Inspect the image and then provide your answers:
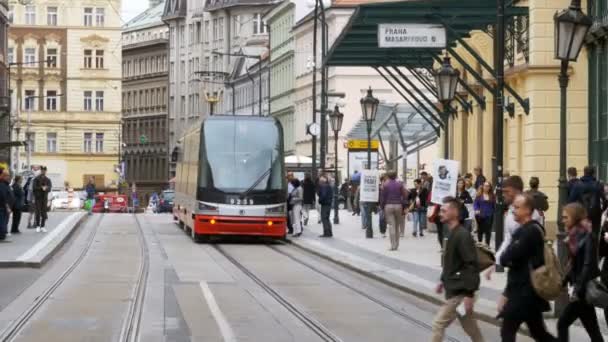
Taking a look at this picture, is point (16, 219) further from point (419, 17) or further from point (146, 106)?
point (146, 106)

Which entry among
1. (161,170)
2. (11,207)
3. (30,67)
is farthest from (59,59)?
(11,207)

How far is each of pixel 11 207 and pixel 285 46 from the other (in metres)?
81.2

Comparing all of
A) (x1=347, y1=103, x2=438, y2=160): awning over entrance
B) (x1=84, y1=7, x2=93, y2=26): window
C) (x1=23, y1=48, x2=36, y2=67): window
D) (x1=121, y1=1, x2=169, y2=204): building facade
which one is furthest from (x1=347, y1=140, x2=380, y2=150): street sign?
(x1=121, y1=1, x2=169, y2=204): building facade

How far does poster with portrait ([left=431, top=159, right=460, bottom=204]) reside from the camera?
2953 centimetres

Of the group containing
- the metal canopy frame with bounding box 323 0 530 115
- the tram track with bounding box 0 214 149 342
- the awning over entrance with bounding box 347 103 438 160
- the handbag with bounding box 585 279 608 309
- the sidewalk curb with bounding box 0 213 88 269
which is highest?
the metal canopy frame with bounding box 323 0 530 115

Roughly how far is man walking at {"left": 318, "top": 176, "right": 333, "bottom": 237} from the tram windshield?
269 centimetres

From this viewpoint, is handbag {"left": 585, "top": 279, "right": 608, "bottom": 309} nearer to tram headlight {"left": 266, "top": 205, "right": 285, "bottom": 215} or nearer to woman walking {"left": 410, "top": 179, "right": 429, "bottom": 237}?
tram headlight {"left": 266, "top": 205, "right": 285, "bottom": 215}

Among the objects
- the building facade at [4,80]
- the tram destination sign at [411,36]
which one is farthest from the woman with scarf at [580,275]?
the building facade at [4,80]

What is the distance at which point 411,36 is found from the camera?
116 ft

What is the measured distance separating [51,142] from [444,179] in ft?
345

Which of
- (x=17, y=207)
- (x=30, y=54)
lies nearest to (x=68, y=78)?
(x=30, y=54)

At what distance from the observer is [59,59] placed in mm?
130625

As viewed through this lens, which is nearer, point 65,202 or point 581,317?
point 581,317

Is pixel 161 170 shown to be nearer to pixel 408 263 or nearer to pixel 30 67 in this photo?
pixel 30 67
